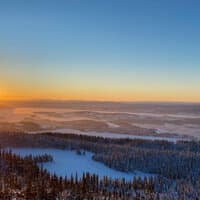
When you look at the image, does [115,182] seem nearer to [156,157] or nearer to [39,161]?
[39,161]

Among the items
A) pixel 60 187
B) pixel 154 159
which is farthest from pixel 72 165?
pixel 60 187

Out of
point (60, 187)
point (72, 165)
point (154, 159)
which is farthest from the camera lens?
point (154, 159)

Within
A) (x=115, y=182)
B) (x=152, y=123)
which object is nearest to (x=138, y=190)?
(x=115, y=182)

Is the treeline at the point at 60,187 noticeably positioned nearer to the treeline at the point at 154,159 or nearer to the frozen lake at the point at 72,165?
the treeline at the point at 154,159

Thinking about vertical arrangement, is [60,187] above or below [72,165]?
above

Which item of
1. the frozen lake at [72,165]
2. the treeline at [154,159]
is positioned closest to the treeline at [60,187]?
the treeline at [154,159]

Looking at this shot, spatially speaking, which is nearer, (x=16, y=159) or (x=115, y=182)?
(x=115, y=182)

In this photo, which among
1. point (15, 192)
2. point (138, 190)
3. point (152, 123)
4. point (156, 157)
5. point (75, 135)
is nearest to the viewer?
point (15, 192)

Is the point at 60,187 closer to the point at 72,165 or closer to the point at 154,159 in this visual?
the point at 72,165
